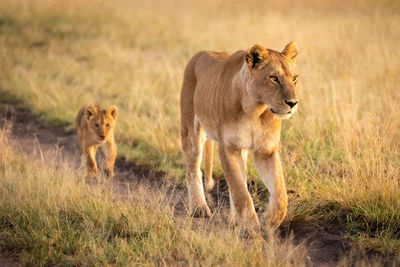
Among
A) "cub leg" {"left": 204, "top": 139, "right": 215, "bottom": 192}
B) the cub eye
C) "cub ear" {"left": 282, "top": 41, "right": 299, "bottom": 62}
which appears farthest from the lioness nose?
"cub leg" {"left": 204, "top": 139, "right": 215, "bottom": 192}

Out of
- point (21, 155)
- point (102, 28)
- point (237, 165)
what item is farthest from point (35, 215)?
point (102, 28)

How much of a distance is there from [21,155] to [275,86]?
3.60 metres

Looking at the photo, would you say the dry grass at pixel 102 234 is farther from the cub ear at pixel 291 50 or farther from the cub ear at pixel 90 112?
the cub ear at pixel 90 112

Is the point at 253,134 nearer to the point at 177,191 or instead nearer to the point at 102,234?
the point at 102,234

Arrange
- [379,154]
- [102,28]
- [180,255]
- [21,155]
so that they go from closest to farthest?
[180,255]
[379,154]
[21,155]
[102,28]

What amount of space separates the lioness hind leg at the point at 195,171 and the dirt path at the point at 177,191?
0.44 feet

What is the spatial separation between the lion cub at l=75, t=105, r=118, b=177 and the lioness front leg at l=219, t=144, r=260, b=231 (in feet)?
8.08

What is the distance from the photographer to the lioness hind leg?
537 cm

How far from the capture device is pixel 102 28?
52.5 ft

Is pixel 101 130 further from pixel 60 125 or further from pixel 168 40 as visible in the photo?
pixel 168 40

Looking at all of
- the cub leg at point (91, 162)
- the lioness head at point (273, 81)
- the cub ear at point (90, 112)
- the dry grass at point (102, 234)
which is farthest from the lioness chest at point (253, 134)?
the cub ear at point (90, 112)

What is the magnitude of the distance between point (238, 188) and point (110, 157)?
2712 millimetres

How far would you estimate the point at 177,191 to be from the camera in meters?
6.14

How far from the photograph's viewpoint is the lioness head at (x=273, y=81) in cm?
411
